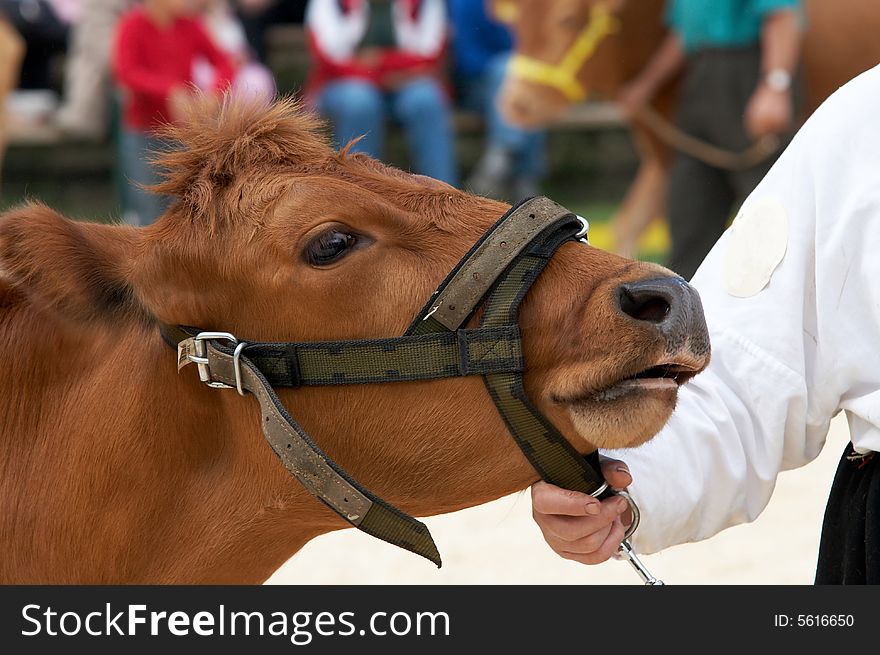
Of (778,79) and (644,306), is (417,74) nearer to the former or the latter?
(778,79)

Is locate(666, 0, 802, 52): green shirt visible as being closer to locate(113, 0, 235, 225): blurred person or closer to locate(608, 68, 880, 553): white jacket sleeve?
locate(113, 0, 235, 225): blurred person

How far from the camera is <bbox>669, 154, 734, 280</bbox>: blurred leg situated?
24.7ft

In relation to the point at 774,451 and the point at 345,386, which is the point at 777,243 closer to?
the point at 774,451

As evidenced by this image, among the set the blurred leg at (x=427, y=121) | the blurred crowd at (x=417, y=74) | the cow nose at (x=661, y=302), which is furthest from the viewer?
the blurred leg at (x=427, y=121)

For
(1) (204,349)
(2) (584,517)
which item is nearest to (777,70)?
(2) (584,517)

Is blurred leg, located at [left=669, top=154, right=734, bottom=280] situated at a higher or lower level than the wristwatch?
lower

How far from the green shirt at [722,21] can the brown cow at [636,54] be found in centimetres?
57

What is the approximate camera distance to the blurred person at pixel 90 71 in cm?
1247

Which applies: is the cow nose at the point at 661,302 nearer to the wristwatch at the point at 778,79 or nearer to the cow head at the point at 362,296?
the cow head at the point at 362,296

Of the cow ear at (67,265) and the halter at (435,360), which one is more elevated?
the cow ear at (67,265)

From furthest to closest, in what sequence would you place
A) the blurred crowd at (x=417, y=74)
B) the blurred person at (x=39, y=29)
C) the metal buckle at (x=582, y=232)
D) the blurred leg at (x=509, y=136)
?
the blurred leg at (x=509, y=136)
the blurred person at (x=39, y=29)
the blurred crowd at (x=417, y=74)
the metal buckle at (x=582, y=232)

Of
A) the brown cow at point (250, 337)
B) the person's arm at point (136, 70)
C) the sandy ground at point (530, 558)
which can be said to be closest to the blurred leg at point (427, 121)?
the person's arm at point (136, 70)

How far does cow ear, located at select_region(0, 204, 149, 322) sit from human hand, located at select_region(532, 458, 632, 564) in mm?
949

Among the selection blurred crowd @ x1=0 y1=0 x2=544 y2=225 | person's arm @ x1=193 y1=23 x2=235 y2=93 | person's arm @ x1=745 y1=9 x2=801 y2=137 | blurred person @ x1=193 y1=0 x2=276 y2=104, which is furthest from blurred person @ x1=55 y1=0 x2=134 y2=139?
person's arm @ x1=745 y1=9 x2=801 y2=137
